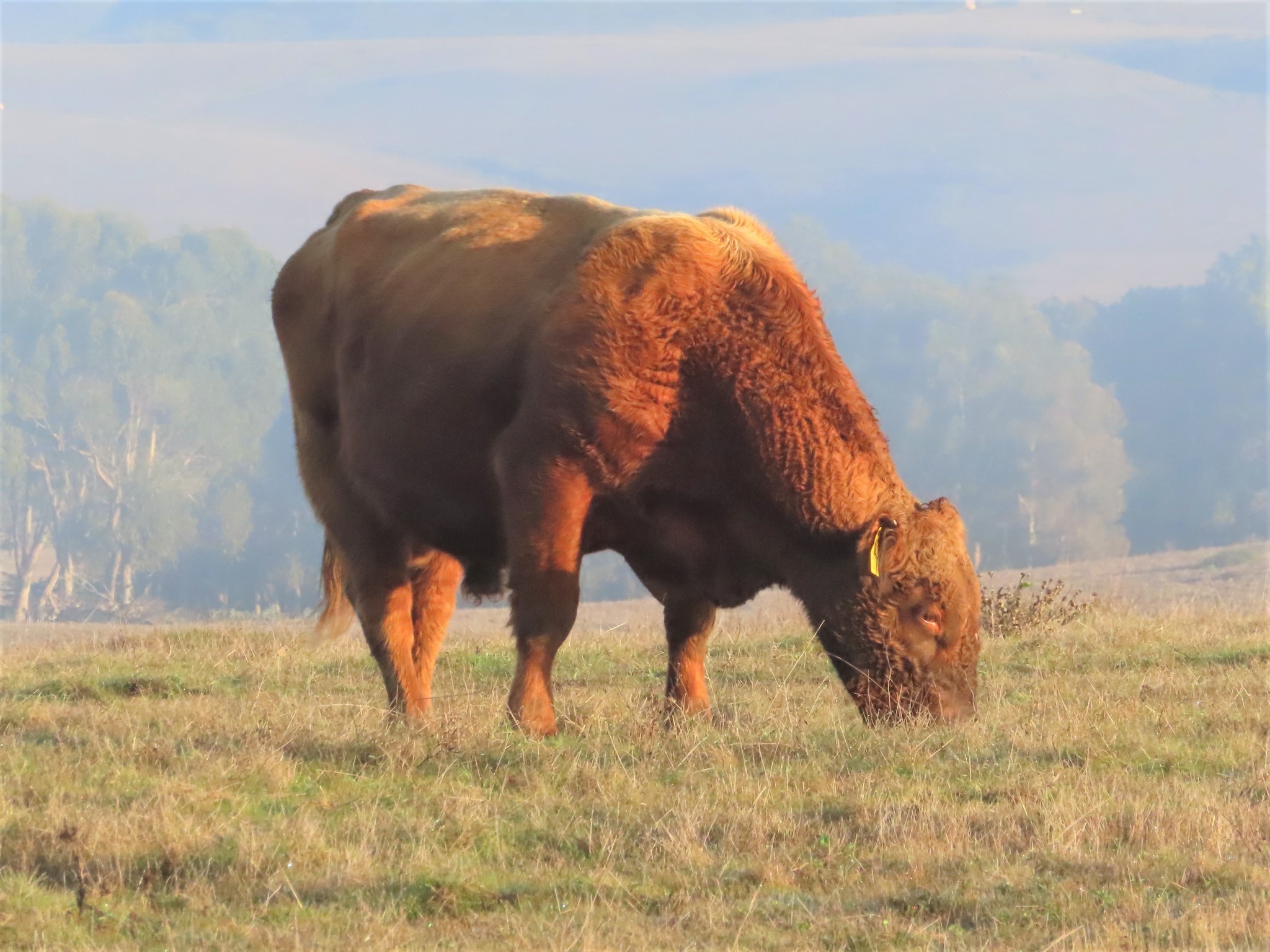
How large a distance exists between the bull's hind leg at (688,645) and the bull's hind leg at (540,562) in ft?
3.02

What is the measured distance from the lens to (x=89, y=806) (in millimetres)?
6027

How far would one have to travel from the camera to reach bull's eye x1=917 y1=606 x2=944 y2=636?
7.43m

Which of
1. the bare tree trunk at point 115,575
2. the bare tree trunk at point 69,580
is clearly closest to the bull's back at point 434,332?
the bare tree trunk at point 69,580

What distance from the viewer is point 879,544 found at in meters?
7.39

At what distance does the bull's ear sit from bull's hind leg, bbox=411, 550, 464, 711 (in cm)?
278

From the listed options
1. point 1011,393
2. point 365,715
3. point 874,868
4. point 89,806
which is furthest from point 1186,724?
point 1011,393

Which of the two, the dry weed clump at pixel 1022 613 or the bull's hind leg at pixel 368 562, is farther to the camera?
the dry weed clump at pixel 1022 613

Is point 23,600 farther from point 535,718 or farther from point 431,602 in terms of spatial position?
point 535,718

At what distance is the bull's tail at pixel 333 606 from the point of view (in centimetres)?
1015

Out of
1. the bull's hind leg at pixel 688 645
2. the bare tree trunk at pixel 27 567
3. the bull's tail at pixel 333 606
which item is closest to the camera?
the bull's hind leg at pixel 688 645

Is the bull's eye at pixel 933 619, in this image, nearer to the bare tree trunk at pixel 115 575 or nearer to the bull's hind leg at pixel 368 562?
the bull's hind leg at pixel 368 562

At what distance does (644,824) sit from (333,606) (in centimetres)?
469

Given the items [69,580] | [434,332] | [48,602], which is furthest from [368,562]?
[69,580]

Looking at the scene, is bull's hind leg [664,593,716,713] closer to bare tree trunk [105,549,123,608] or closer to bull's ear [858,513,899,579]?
bull's ear [858,513,899,579]
